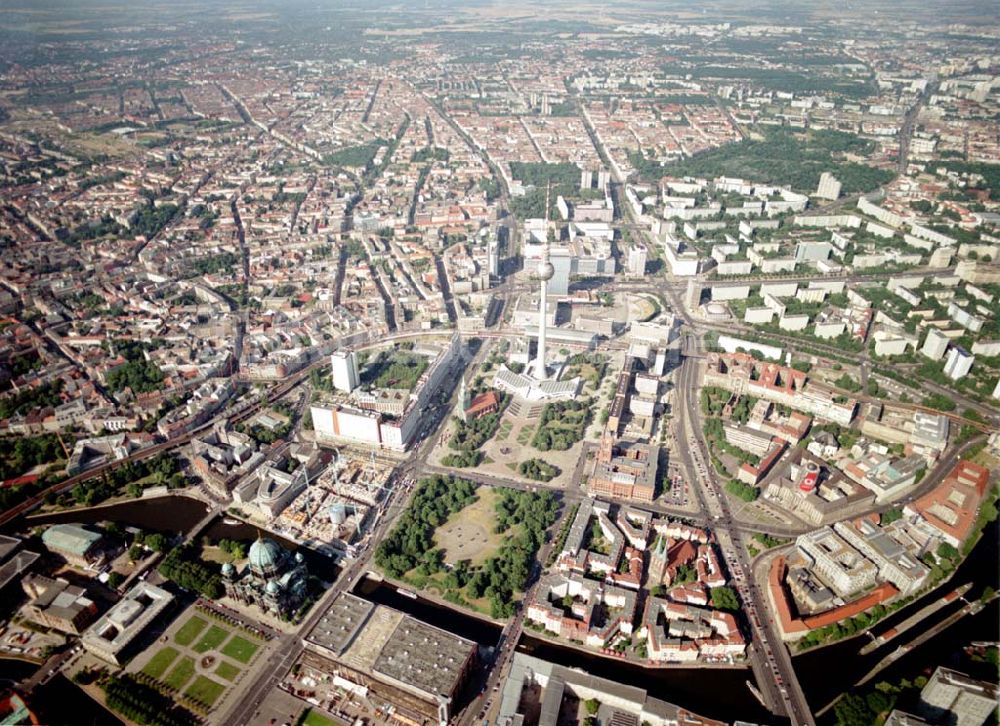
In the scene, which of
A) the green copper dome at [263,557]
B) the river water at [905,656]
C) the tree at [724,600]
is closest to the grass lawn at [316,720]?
the green copper dome at [263,557]

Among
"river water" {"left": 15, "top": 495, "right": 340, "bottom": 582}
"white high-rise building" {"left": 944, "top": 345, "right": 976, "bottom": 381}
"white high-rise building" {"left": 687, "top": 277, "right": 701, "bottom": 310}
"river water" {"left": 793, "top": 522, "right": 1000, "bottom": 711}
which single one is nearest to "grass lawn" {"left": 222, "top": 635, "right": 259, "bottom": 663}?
"river water" {"left": 15, "top": 495, "right": 340, "bottom": 582}

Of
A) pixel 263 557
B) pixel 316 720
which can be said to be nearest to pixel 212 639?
pixel 263 557

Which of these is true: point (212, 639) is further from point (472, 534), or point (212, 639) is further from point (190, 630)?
point (472, 534)

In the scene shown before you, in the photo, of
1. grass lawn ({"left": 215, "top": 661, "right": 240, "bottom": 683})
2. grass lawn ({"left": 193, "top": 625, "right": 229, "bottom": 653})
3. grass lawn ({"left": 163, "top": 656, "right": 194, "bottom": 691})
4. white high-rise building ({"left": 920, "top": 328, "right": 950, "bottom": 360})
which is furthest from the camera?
white high-rise building ({"left": 920, "top": 328, "right": 950, "bottom": 360})

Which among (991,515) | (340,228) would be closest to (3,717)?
(991,515)

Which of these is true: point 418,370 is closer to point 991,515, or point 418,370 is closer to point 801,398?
point 801,398

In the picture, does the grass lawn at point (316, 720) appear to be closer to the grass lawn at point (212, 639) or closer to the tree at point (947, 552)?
the grass lawn at point (212, 639)

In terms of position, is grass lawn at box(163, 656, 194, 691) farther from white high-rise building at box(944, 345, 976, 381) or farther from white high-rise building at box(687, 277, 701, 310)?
white high-rise building at box(944, 345, 976, 381)
